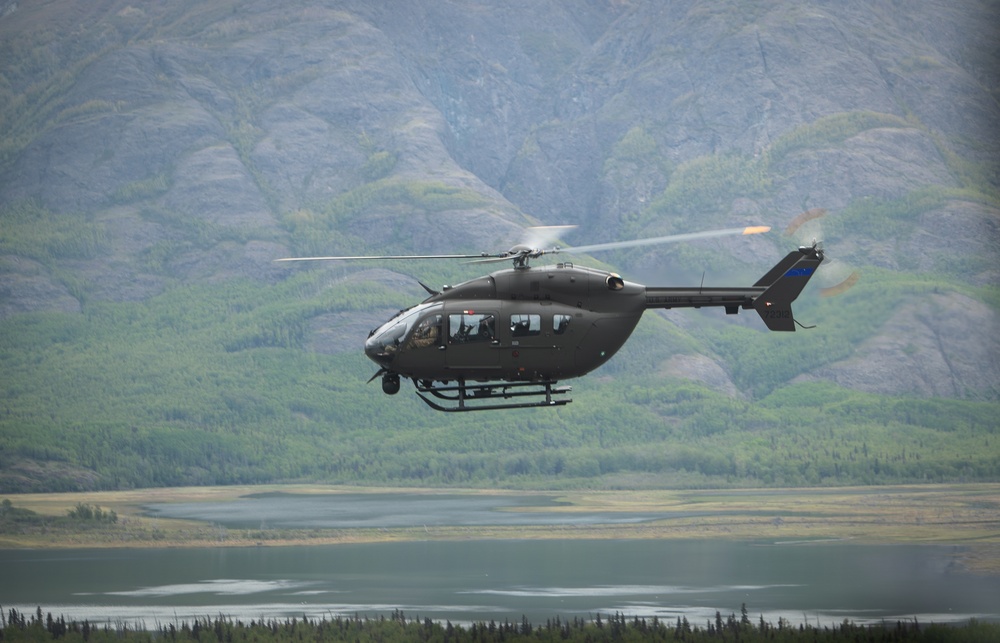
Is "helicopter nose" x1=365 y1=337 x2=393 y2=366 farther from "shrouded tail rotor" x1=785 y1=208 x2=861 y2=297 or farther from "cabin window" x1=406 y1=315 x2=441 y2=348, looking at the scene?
"shrouded tail rotor" x1=785 y1=208 x2=861 y2=297

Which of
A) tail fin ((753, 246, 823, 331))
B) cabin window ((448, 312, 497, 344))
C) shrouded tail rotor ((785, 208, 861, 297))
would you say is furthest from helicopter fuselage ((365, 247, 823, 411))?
shrouded tail rotor ((785, 208, 861, 297))

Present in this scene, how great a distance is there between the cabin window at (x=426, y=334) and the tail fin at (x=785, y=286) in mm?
14196

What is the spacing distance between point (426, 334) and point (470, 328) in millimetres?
1819

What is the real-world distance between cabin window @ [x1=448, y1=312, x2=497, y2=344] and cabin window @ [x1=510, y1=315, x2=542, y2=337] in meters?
0.80

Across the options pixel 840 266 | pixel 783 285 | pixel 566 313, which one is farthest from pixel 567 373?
pixel 840 266

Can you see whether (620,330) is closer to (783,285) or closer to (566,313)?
(566,313)

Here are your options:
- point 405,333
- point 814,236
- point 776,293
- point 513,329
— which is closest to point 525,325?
point 513,329

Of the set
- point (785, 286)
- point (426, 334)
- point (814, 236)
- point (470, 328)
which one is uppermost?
point (814, 236)

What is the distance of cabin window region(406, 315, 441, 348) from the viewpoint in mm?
60344

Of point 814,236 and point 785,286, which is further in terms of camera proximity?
point 814,236

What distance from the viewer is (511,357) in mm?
60406

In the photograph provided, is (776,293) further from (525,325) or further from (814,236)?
(525,325)

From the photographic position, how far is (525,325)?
Result: 60625mm

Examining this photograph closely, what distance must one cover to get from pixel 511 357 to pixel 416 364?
391 cm
